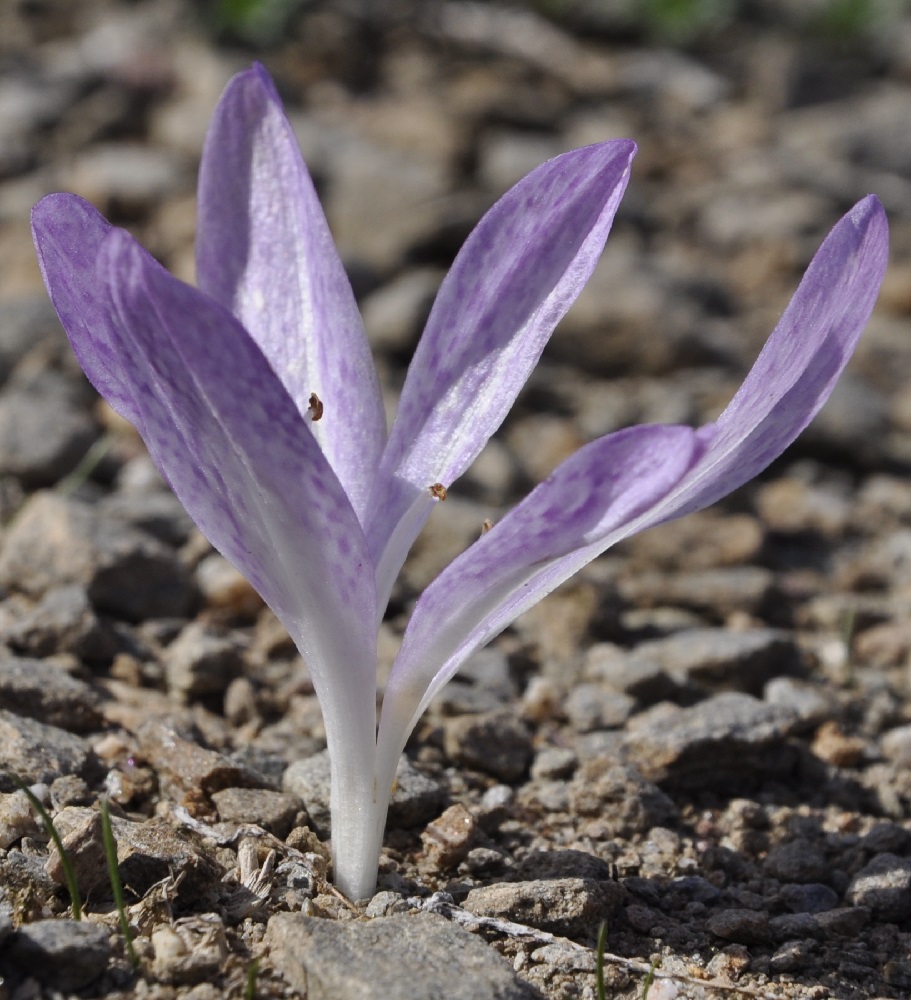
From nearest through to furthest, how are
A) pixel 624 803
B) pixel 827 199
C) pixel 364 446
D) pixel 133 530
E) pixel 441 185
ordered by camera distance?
pixel 364 446 < pixel 624 803 < pixel 133 530 < pixel 441 185 < pixel 827 199

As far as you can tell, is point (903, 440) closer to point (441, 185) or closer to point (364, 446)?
point (441, 185)

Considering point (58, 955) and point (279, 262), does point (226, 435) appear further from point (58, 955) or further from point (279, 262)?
point (58, 955)

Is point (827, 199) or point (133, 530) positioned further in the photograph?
point (827, 199)

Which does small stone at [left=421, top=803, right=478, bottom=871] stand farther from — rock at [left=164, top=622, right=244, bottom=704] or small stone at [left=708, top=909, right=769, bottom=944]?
rock at [left=164, top=622, right=244, bottom=704]

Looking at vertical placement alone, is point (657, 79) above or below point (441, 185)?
above

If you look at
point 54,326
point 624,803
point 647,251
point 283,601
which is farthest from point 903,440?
point 283,601

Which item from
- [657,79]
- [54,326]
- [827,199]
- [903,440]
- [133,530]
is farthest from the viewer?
[657,79]

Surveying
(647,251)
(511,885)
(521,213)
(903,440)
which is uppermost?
(647,251)
